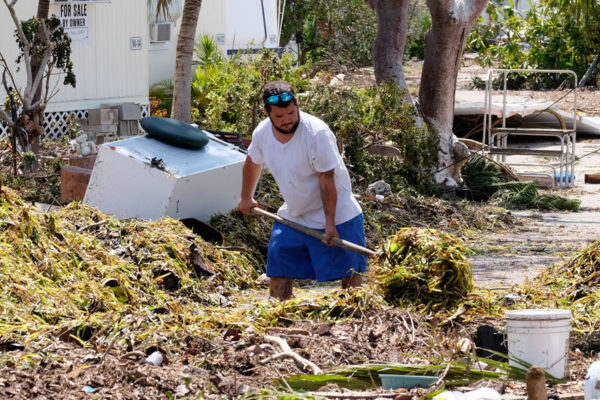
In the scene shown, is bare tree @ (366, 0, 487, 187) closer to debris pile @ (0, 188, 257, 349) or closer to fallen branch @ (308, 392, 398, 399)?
debris pile @ (0, 188, 257, 349)

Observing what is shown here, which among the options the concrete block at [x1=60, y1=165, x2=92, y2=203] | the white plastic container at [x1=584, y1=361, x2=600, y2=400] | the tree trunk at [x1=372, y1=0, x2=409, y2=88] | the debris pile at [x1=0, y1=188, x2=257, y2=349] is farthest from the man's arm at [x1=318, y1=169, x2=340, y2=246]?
the tree trunk at [x1=372, y1=0, x2=409, y2=88]

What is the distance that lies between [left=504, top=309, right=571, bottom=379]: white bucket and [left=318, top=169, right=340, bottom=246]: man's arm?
151 centimetres

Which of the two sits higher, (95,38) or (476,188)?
(95,38)

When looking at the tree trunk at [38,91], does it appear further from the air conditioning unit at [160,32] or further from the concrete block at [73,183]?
the air conditioning unit at [160,32]

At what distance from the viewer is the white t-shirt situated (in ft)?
19.1

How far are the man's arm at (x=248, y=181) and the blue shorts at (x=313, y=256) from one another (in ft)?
0.82

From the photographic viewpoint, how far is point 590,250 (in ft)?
19.5

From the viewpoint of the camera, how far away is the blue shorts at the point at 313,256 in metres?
6.05

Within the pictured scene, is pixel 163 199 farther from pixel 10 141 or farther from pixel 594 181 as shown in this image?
pixel 594 181

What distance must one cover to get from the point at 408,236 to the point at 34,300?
2113 millimetres

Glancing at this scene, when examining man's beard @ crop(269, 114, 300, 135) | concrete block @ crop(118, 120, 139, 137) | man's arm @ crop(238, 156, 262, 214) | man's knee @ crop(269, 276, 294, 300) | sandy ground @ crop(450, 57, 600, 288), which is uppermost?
man's beard @ crop(269, 114, 300, 135)

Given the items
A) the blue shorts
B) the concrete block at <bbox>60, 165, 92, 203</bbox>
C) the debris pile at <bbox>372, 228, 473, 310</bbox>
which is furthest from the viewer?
the concrete block at <bbox>60, 165, 92, 203</bbox>

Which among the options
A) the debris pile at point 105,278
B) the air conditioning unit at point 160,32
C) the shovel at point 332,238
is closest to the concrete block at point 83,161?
the debris pile at point 105,278

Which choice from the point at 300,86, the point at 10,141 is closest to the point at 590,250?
the point at 10,141
